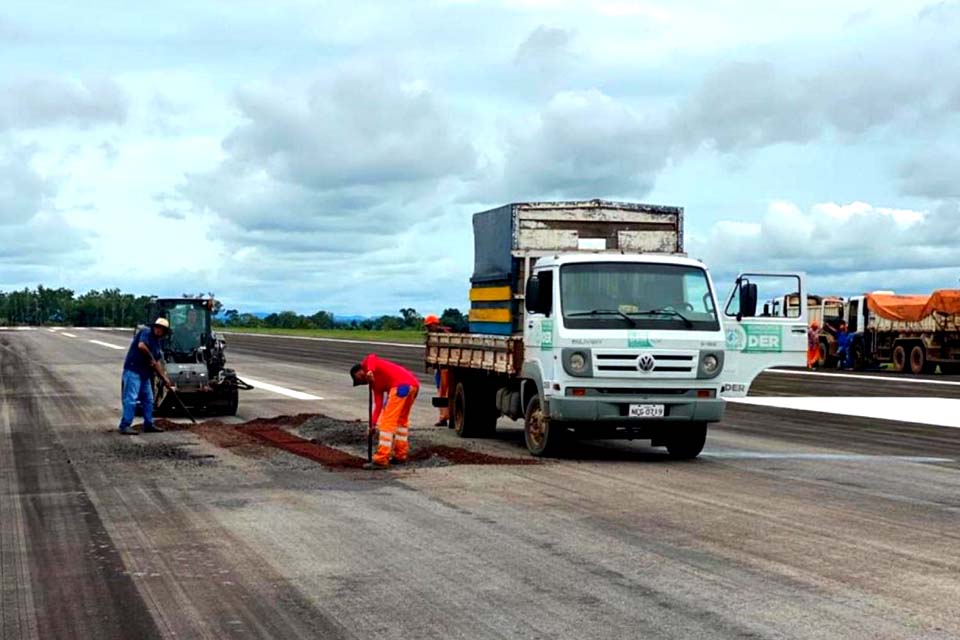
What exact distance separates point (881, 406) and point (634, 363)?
14253 millimetres

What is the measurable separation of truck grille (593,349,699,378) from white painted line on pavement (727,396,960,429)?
9.06 m

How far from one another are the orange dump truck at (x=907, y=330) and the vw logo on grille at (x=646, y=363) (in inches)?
1176

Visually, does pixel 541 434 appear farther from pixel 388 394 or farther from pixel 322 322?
pixel 322 322

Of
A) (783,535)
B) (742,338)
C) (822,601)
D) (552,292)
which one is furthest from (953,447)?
(822,601)

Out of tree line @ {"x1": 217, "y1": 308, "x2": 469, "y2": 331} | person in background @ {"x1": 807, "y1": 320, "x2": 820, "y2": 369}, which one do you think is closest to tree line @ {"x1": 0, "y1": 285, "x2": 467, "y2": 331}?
tree line @ {"x1": 217, "y1": 308, "x2": 469, "y2": 331}

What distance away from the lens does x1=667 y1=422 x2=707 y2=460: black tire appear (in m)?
15.7

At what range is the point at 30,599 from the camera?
25.7 ft

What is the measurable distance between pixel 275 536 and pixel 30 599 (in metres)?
2.43

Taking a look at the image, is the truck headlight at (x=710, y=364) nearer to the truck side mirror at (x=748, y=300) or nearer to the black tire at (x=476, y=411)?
the truck side mirror at (x=748, y=300)

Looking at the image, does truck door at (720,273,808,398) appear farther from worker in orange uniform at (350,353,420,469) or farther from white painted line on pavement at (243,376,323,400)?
white painted line on pavement at (243,376,323,400)

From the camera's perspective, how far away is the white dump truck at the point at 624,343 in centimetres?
1467

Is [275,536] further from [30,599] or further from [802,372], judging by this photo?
[802,372]

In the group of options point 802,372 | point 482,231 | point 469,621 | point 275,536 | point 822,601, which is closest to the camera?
point 469,621

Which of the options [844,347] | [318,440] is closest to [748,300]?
[318,440]
